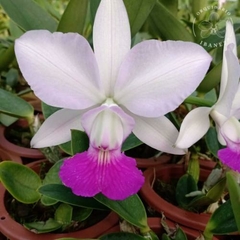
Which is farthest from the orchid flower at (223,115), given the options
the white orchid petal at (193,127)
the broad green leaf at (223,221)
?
the broad green leaf at (223,221)

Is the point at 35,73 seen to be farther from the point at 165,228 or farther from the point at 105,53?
the point at 165,228

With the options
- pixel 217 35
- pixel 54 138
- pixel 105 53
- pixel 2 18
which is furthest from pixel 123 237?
pixel 2 18

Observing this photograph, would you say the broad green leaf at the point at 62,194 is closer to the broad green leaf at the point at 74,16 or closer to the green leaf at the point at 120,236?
the green leaf at the point at 120,236

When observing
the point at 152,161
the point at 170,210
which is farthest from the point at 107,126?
the point at 152,161

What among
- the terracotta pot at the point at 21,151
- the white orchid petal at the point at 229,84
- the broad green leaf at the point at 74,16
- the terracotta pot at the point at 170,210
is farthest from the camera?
the terracotta pot at the point at 21,151

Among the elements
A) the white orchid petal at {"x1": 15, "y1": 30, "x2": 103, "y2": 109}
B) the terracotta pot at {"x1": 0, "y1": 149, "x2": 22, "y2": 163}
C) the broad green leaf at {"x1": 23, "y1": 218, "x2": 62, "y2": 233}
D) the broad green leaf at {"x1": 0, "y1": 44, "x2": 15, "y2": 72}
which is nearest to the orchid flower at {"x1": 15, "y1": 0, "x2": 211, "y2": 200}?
the white orchid petal at {"x1": 15, "y1": 30, "x2": 103, "y2": 109}
